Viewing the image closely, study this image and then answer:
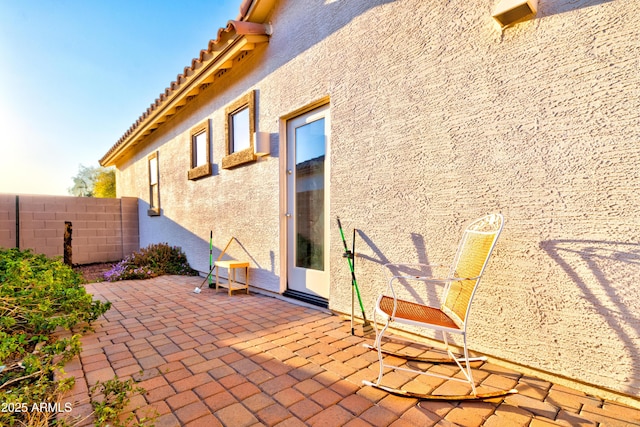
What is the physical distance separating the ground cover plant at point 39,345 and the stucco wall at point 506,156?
2.28m

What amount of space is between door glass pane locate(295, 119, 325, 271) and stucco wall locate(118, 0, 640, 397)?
1.16ft

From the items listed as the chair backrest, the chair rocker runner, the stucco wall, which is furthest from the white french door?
the chair backrest

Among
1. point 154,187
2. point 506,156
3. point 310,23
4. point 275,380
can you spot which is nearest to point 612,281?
point 506,156

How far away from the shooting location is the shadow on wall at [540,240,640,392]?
1646 millimetres

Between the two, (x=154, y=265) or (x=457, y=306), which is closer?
(x=457, y=306)

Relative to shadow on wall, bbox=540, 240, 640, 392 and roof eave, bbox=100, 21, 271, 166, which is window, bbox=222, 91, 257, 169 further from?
shadow on wall, bbox=540, 240, 640, 392

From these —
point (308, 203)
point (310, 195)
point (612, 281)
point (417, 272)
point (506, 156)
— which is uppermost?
point (506, 156)

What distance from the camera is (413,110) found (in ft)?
8.57

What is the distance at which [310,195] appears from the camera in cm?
380

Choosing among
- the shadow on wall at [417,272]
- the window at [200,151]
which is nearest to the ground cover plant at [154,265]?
the window at [200,151]

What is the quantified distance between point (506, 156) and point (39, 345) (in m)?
3.98

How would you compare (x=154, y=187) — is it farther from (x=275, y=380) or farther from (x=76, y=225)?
(x=275, y=380)

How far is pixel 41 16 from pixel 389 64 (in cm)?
1014

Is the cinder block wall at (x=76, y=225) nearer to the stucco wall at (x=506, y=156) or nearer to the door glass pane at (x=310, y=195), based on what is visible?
the door glass pane at (x=310, y=195)
